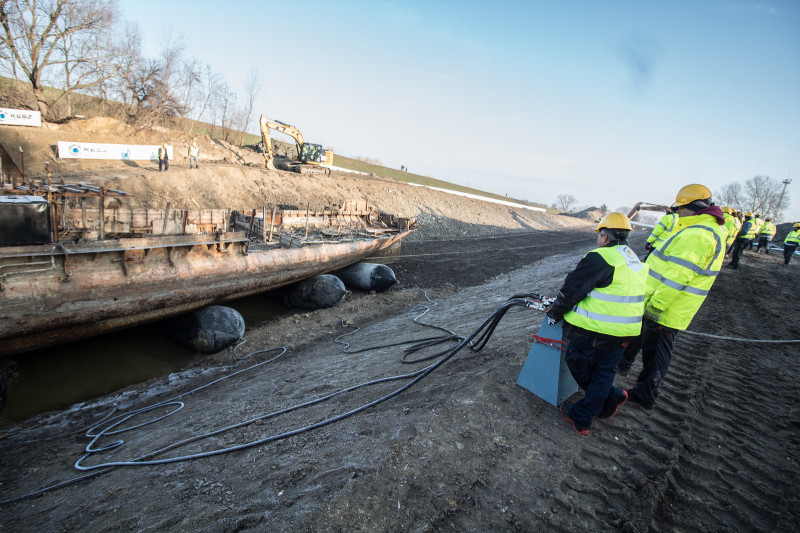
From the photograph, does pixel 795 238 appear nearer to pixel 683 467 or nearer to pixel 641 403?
pixel 641 403

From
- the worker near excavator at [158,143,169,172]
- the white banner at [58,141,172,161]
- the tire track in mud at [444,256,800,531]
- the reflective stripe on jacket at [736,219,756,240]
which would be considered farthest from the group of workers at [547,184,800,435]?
the white banner at [58,141,172,161]

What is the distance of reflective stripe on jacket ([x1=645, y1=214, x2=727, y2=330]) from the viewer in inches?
142

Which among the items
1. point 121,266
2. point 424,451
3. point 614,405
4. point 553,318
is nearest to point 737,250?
point 614,405

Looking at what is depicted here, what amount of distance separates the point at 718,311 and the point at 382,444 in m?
A: 8.47

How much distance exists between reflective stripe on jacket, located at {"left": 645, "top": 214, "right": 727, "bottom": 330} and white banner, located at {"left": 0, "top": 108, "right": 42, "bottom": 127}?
2792 cm

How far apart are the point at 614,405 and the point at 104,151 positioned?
25.0m

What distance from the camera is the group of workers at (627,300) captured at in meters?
3.07

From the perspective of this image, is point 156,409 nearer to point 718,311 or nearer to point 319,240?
point 319,240

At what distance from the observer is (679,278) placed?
367 centimetres

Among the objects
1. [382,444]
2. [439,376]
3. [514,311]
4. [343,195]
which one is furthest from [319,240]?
[343,195]

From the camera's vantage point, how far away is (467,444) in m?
3.15

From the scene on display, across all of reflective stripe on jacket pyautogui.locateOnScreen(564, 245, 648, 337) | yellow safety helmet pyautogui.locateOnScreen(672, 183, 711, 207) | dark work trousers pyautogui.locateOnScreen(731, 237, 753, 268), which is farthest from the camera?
dark work trousers pyautogui.locateOnScreen(731, 237, 753, 268)

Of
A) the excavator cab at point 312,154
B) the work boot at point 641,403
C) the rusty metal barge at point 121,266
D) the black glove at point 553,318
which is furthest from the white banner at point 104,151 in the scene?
the work boot at point 641,403

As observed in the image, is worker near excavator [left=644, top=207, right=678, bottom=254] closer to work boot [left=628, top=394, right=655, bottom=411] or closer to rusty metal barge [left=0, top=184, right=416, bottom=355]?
work boot [left=628, top=394, right=655, bottom=411]
